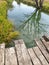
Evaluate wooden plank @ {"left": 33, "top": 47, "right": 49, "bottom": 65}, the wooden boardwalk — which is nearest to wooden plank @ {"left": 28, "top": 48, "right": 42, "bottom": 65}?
the wooden boardwalk

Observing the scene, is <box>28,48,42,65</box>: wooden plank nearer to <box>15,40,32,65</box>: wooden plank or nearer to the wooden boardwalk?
the wooden boardwalk

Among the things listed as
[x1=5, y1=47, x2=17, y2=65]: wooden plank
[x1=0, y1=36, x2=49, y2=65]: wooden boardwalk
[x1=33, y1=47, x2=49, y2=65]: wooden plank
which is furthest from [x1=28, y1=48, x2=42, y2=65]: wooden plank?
[x1=5, y1=47, x2=17, y2=65]: wooden plank

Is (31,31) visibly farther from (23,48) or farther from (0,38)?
(23,48)

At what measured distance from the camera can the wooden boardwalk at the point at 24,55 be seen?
16.1 feet

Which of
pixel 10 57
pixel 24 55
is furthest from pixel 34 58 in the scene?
pixel 10 57

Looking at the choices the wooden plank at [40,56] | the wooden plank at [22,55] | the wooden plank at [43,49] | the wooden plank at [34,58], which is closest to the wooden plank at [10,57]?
the wooden plank at [22,55]

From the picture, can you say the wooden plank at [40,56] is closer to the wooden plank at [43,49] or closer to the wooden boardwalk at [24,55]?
the wooden boardwalk at [24,55]

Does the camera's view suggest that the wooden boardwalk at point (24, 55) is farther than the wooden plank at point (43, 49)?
No

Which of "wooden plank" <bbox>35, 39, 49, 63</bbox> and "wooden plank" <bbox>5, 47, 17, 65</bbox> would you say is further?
"wooden plank" <bbox>35, 39, 49, 63</bbox>

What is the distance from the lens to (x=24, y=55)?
5.33 m

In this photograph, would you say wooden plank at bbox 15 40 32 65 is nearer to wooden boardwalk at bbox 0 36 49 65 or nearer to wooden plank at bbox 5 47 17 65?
wooden boardwalk at bbox 0 36 49 65

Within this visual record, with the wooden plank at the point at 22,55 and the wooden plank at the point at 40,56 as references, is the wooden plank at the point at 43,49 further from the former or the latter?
the wooden plank at the point at 22,55

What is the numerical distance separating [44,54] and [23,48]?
81 cm

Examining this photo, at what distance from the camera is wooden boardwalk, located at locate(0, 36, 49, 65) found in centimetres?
492
